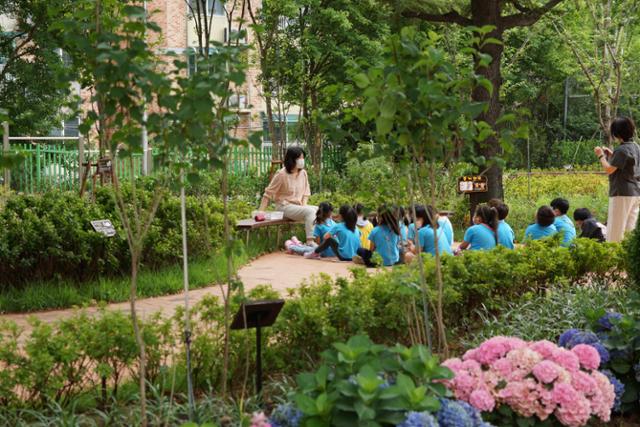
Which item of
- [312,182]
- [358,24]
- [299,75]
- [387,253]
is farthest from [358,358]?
[358,24]

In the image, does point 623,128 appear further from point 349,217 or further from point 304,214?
point 304,214

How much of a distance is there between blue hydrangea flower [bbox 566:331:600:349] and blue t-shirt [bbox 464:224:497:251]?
4250mm

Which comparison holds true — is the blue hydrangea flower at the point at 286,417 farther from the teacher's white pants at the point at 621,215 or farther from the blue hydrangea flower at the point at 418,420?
the teacher's white pants at the point at 621,215

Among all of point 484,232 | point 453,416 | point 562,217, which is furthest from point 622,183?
point 453,416

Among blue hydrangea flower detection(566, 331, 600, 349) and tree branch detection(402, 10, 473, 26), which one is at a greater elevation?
tree branch detection(402, 10, 473, 26)

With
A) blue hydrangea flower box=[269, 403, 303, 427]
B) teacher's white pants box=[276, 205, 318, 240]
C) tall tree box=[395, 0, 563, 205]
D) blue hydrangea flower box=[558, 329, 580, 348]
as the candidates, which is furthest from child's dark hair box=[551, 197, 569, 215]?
blue hydrangea flower box=[269, 403, 303, 427]

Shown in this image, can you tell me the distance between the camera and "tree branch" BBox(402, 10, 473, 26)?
13.2 m

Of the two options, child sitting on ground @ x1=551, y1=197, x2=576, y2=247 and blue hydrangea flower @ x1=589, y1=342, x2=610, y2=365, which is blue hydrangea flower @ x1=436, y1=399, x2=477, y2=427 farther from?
child sitting on ground @ x1=551, y1=197, x2=576, y2=247

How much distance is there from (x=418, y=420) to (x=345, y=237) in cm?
Answer: 796

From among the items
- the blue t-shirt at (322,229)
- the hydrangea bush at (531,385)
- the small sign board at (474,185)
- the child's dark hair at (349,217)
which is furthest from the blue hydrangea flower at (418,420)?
the small sign board at (474,185)

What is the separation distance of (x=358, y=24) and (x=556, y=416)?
19520mm

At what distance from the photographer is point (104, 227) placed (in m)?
8.54

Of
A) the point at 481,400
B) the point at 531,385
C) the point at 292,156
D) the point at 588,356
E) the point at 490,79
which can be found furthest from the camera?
the point at 490,79

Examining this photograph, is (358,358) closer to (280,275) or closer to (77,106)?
(77,106)
